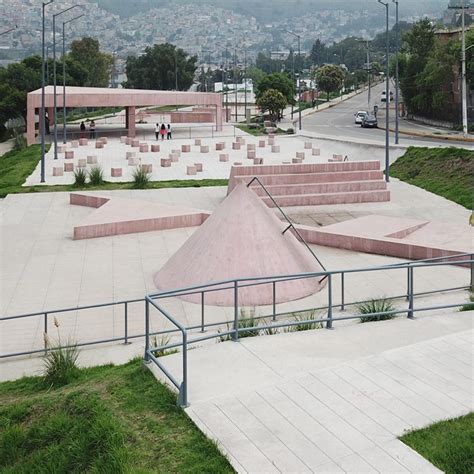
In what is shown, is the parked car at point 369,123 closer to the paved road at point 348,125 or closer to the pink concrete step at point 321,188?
the paved road at point 348,125

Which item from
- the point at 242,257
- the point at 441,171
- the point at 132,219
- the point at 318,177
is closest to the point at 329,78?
the point at 441,171

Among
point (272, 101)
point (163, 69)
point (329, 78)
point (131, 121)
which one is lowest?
point (131, 121)

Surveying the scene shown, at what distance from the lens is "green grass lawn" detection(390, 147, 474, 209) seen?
31.8 metres

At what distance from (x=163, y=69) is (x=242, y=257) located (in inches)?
4179

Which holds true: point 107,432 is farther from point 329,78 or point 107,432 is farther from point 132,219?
point 329,78

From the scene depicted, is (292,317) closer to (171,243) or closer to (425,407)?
(425,407)

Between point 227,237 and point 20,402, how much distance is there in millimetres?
8193

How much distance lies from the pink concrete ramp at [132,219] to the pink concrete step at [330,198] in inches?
171

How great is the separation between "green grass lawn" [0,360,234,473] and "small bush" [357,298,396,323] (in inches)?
161

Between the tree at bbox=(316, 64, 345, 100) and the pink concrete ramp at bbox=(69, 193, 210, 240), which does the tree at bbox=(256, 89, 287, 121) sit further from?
the pink concrete ramp at bbox=(69, 193, 210, 240)

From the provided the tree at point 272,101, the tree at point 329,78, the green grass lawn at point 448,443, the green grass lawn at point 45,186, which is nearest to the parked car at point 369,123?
the tree at point 272,101

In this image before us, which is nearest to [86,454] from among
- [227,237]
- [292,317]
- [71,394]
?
[71,394]

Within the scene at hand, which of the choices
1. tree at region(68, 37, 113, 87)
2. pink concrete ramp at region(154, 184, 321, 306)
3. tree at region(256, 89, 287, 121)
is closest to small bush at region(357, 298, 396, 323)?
pink concrete ramp at region(154, 184, 321, 306)

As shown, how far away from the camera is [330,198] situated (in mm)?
30156
